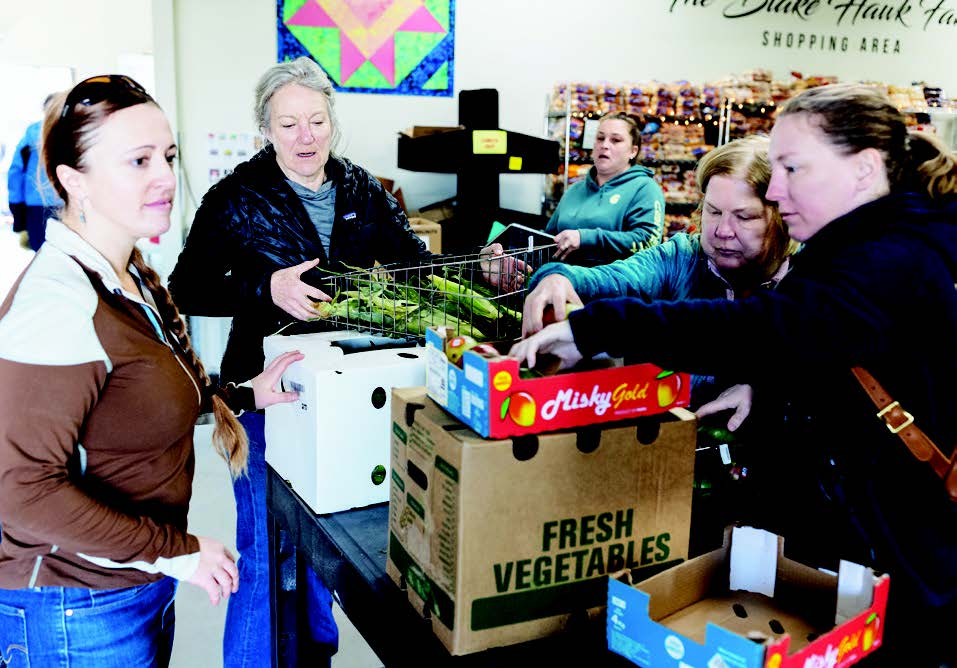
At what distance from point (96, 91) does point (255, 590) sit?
4.52 ft

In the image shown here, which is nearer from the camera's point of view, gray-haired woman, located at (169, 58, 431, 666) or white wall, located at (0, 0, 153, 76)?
gray-haired woman, located at (169, 58, 431, 666)

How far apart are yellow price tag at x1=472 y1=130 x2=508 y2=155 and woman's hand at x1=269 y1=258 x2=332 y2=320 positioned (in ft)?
11.1

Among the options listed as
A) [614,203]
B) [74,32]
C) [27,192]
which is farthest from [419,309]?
[74,32]

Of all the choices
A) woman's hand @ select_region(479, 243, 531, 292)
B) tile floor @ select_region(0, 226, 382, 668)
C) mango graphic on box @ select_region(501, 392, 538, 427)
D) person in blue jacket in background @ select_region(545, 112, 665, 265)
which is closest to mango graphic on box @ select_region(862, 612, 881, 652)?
A: mango graphic on box @ select_region(501, 392, 538, 427)

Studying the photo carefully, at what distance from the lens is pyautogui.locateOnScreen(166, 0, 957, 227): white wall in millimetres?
5605

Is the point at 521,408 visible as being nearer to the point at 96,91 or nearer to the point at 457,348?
the point at 457,348

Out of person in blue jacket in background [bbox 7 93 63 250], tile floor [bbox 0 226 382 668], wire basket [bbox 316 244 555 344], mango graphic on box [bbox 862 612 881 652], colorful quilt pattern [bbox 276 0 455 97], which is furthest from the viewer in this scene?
person in blue jacket in background [bbox 7 93 63 250]

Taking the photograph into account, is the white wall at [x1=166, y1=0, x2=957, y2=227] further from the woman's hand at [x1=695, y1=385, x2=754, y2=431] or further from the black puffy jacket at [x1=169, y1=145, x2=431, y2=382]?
the woman's hand at [x1=695, y1=385, x2=754, y2=431]

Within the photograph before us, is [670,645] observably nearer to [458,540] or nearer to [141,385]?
[458,540]

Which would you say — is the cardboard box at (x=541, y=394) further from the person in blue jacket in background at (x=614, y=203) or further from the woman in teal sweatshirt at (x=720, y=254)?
the person in blue jacket in background at (x=614, y=203)

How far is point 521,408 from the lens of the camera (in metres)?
1.15

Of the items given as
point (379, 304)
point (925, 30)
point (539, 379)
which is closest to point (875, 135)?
point (539, 379)

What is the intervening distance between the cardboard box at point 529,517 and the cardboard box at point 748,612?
0.29ft

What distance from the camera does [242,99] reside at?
5.68 m
